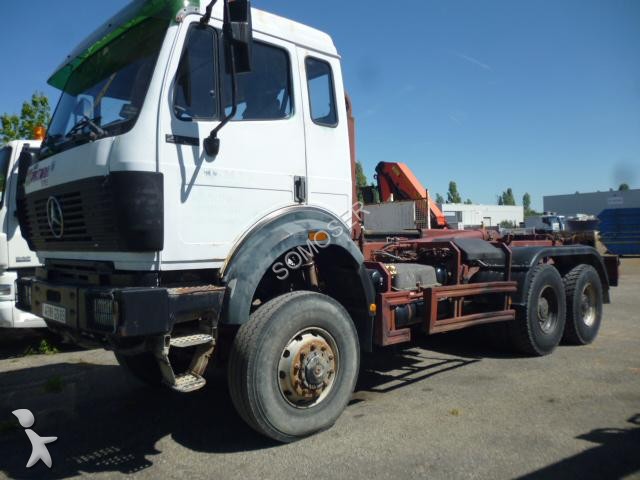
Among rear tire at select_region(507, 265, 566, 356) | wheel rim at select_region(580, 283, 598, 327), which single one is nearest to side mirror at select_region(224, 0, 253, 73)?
rear tire at select_region(507, 265, 566, 356)

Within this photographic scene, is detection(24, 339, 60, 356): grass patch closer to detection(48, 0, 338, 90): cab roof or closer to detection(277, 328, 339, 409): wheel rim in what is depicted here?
detection(48, 0, 338, 90): cab roof

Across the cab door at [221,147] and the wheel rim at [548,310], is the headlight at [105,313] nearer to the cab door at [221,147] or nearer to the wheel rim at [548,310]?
the cab door at [221,147]

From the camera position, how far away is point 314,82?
14.0 feet

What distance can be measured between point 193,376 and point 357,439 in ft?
4.24

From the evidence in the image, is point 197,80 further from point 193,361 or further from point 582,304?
point 582,304

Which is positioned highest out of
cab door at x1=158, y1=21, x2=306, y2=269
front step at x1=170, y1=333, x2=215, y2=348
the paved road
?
cab door at x1=158, y1=21, x2=306, y2=269

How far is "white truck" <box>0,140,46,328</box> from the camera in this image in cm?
633

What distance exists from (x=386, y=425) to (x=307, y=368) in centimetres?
86

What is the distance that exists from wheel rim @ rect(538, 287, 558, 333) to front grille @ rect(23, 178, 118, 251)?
5.16 m

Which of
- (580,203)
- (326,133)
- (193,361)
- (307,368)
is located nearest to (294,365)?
(307,368)

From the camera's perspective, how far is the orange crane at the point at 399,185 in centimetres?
784

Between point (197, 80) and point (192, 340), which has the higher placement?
point (197, 80)

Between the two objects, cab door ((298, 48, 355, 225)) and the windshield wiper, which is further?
cab door ((298, 48, 355, 225))

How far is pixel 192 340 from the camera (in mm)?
3293
